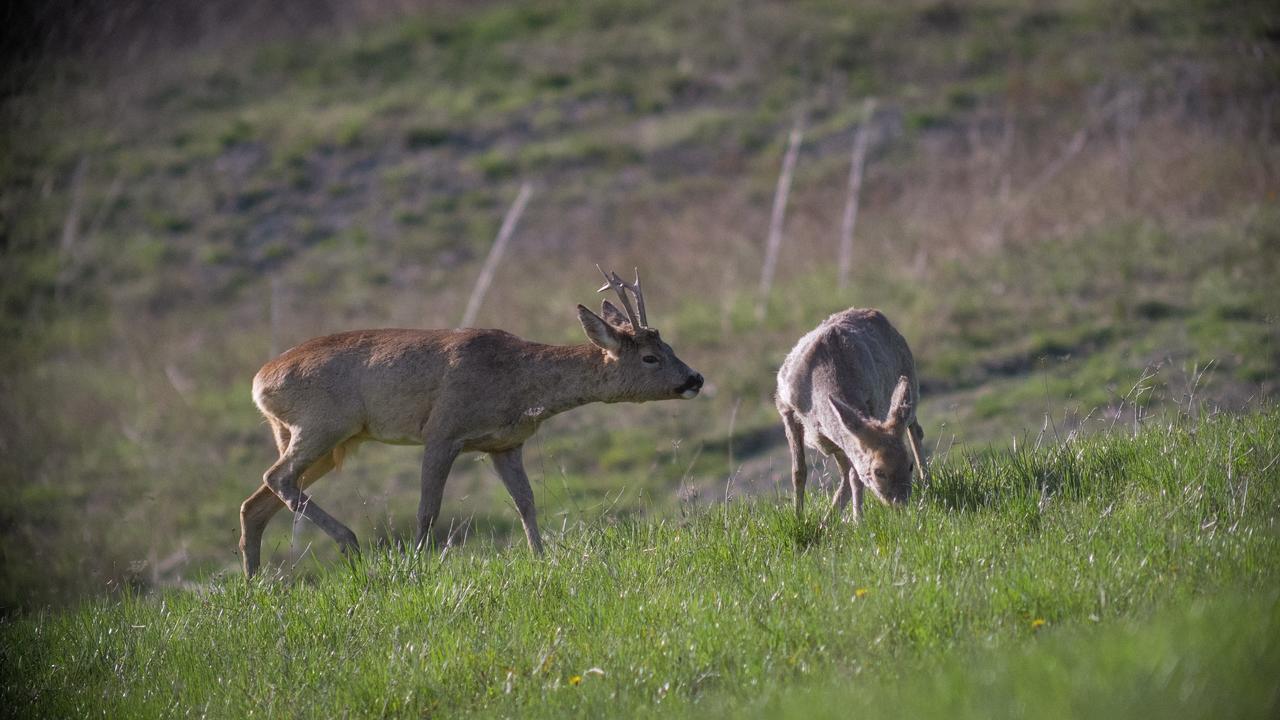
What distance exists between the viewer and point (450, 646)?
7387mm

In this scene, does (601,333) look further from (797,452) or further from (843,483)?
(843,483)

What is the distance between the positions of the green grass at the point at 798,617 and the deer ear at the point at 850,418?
0.56m

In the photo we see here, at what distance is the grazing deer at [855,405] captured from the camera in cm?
853

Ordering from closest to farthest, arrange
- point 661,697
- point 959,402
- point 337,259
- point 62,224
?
point 661,697 < point 959,402 < point 337,259 < point 62,224

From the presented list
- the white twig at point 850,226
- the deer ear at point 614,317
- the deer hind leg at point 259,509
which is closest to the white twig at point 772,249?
the white twig at point 850,226

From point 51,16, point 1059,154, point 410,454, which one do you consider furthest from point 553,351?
point 51,16

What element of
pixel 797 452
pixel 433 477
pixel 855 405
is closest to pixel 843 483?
pixel 797 452

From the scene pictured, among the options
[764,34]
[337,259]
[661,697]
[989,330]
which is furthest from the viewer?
[764,34]

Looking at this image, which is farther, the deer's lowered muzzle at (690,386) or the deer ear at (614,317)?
the deer ear at (614,317)

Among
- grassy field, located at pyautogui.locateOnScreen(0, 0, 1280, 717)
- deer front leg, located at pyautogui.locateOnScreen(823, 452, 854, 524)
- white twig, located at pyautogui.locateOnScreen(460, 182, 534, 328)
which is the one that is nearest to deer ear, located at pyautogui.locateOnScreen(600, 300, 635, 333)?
grassy field, located at pyautogui.locateOnScreen(0, 0, 1280, 717)

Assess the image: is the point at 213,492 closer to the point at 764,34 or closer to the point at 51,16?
the point at 51,16

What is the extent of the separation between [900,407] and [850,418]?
1.05ft

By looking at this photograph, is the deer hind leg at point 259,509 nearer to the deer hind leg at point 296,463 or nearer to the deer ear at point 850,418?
the deer hind leg at point 296,463

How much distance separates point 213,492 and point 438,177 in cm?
1116
